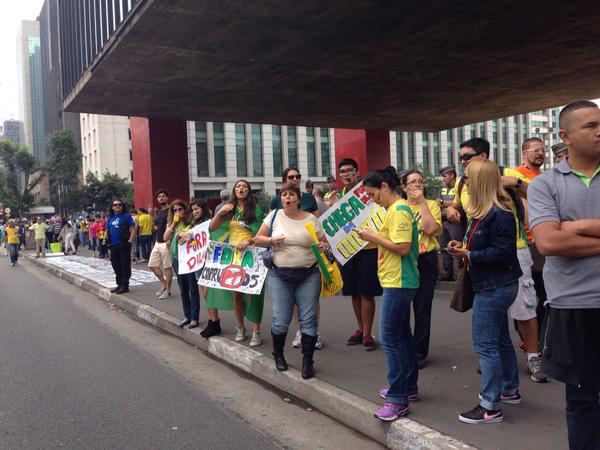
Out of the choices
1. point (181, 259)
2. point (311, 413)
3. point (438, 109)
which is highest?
point (438, 109)

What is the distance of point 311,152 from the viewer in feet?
185

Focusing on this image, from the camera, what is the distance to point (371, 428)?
3779 mm

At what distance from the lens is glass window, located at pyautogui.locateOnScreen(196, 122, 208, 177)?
5047 cm

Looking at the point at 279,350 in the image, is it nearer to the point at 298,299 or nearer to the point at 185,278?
the point at 298,299

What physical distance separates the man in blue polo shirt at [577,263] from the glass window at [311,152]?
53.9 meters

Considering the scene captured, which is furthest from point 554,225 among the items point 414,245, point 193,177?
point 193,177

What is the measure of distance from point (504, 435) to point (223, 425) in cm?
208

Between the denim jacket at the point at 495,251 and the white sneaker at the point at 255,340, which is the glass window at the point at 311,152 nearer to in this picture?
the white sneaker at the point at 255,340

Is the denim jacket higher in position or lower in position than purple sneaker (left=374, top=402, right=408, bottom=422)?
higher

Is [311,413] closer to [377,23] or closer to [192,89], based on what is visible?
[377,23]

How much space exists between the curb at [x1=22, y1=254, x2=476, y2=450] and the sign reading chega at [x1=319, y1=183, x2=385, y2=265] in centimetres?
133

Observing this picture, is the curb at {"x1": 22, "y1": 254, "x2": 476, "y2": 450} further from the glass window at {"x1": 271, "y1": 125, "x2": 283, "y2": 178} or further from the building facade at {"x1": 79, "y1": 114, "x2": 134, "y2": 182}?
the building facade at {"x1": 79, "y1": 114, "x2": 134, "y2": 182}

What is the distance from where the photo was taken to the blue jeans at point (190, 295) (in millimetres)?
6927

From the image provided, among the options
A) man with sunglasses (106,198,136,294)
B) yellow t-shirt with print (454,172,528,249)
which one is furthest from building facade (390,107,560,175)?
yellow t-shirt with print (454,172,528,249)
